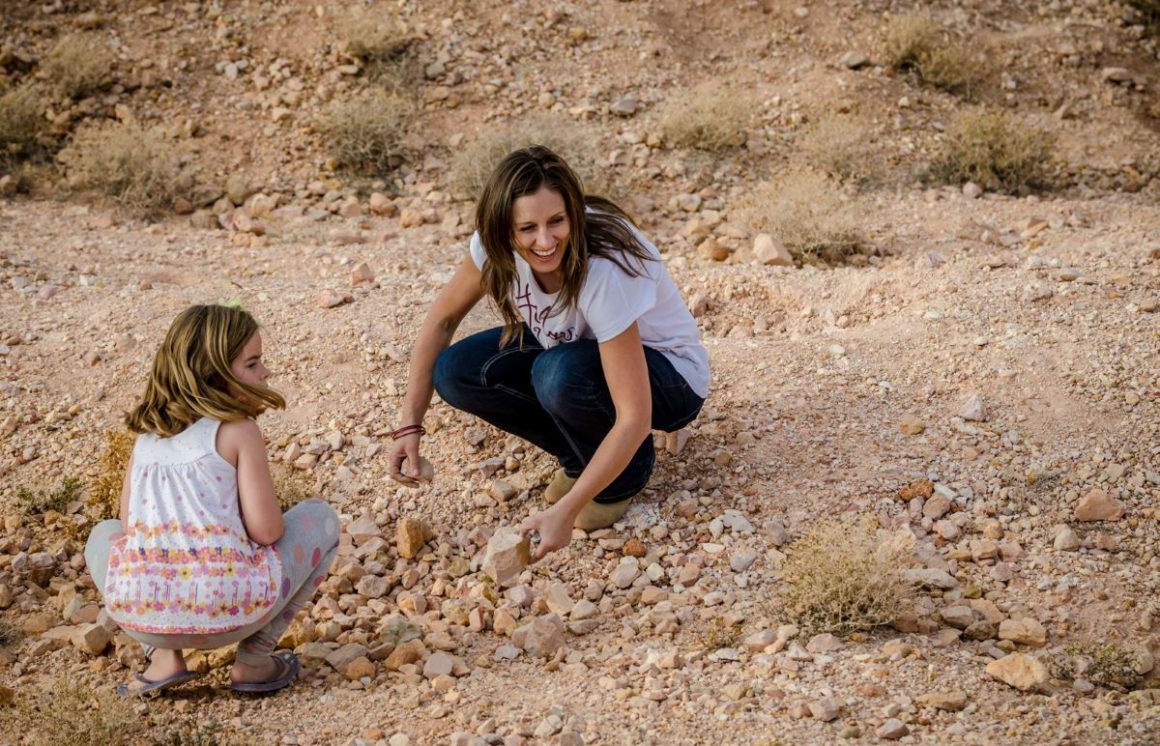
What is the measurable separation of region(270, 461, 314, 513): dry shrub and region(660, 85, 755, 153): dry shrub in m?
3.26

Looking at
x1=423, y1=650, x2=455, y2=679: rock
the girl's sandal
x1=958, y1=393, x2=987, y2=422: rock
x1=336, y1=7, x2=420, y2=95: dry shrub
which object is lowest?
x1=423, y1=650, x2=455, y2=679: rock

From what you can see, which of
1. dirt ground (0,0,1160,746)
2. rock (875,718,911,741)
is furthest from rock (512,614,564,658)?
rock (875,718,911,741)

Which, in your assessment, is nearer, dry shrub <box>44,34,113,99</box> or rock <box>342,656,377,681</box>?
rock <box>342,656,377,681</box>

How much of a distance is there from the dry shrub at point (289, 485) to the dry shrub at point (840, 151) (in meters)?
3.45

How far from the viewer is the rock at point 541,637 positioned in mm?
2770

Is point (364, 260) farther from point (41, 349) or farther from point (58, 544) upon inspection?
point (58, 544)

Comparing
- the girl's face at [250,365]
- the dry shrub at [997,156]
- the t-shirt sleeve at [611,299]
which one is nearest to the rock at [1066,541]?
the t-shirt sleeve at [611,299]

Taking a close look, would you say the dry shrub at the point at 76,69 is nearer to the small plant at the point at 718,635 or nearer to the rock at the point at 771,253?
the rock at the point at 771,253

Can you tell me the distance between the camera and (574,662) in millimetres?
2723

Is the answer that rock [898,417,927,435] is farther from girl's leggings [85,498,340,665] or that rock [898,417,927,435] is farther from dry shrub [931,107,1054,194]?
dry shrub [931,107,1054,194]

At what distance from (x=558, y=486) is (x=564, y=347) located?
53 centimetres

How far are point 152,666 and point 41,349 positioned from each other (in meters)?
2.11

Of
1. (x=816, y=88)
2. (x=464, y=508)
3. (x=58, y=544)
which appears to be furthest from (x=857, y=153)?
(x=58, y=544)

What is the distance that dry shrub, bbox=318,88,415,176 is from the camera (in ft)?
19.2
